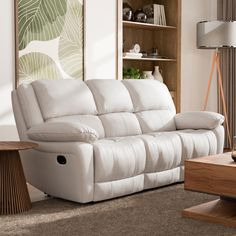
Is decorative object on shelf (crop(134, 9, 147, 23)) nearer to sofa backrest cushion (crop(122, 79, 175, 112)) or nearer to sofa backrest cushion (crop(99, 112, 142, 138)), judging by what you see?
sofa backrest cushion (crop(122, 79, 175, 112))

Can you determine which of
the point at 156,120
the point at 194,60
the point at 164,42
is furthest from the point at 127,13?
the point at 156,120

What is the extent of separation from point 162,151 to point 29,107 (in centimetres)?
108

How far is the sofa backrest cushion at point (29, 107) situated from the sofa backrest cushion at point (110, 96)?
0.63m

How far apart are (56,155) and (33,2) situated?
182 cm

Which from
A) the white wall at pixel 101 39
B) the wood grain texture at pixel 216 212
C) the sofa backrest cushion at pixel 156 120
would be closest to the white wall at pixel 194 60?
the white wall at pixel 101 39

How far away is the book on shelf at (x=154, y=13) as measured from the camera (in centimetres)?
624

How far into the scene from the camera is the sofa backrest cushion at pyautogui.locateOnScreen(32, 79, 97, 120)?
3988 mm

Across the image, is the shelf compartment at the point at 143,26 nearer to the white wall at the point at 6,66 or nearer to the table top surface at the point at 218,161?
the white wall at the point at 6,66

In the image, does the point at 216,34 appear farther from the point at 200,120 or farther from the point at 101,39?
the point at 200,120

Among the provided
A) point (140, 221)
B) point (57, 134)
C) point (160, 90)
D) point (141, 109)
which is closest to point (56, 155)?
point (57, 134)

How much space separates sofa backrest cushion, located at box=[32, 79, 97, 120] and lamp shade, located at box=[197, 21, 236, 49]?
2.11 m

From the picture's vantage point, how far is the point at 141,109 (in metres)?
4.73

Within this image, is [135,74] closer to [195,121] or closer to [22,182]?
[195,121]

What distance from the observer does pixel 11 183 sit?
3412 mm
